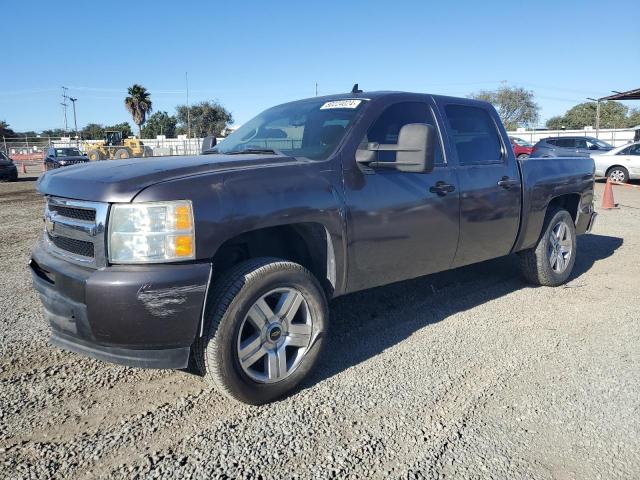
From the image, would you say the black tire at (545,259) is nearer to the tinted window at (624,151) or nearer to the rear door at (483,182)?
the rear door at (483,182)

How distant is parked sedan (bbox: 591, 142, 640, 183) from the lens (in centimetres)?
1809

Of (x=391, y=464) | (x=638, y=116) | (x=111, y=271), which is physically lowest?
(x=391, y=464)

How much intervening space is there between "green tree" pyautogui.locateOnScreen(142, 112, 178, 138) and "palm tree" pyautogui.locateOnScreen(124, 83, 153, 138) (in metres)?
18.5

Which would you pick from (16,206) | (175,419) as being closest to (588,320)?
(175,419)

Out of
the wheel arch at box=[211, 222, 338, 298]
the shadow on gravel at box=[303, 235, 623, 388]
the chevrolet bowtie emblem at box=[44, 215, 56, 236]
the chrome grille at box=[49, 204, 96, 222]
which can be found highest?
the chrome grille at box=[49, 204, 96, 222]

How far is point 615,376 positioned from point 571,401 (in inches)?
22.2

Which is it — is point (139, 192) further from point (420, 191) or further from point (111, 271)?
point (420, 191)

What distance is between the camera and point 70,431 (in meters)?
2.76

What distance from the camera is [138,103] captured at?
6247 cm

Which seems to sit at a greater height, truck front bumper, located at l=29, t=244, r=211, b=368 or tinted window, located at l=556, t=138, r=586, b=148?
tinted window, located at l=556, t=138, r=586, b=148

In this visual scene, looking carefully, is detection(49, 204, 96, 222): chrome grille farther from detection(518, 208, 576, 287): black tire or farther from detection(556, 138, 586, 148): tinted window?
detection(556, 138, 586, 148): tinted window

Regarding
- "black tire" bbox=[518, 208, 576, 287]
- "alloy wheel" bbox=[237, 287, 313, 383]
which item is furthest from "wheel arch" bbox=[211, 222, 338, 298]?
"black tire" bbox=[518, 208, 576, 287]

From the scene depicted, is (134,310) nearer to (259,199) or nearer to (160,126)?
(259,199)

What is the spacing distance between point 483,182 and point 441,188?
63 cm
